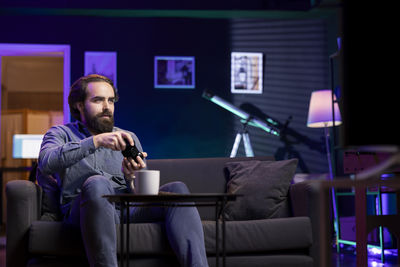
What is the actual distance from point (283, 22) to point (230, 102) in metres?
1.10

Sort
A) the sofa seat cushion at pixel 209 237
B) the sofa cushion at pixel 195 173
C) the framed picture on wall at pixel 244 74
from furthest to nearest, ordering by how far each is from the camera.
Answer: the framed picture on wall at pixel 244 74
the sofa cushion at pixel 195 173
the sofa seat cushion at pixel 209 237

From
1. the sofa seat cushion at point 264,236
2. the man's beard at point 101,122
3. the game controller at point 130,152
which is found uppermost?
the man's beard at point 101,122

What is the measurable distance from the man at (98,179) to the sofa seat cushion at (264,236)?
12.2 inches

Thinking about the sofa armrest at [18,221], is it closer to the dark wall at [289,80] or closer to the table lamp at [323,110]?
the table lamp at [323,110]

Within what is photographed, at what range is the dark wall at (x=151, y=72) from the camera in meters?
5.66

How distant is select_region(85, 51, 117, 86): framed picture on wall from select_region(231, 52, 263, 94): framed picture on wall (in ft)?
4.28

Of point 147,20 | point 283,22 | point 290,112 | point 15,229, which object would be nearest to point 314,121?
point 290,112

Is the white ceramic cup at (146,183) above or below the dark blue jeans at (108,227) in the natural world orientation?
above

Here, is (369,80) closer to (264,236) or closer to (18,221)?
(264,236)

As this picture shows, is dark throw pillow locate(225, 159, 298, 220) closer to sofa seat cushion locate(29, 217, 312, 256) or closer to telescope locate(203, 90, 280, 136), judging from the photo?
sofa seat cushion locate(29, 217, 312, 256)

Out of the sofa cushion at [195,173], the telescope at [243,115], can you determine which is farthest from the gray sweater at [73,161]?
the telescope at [243,115]

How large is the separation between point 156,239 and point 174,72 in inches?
141

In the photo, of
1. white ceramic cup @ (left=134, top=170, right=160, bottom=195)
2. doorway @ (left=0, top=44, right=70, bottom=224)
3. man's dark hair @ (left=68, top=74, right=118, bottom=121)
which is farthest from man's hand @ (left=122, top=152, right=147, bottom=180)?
doorway @ (left=0, top=44, right=70, bottom=224)

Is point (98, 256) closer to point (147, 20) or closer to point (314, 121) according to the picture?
point (314, 121)
